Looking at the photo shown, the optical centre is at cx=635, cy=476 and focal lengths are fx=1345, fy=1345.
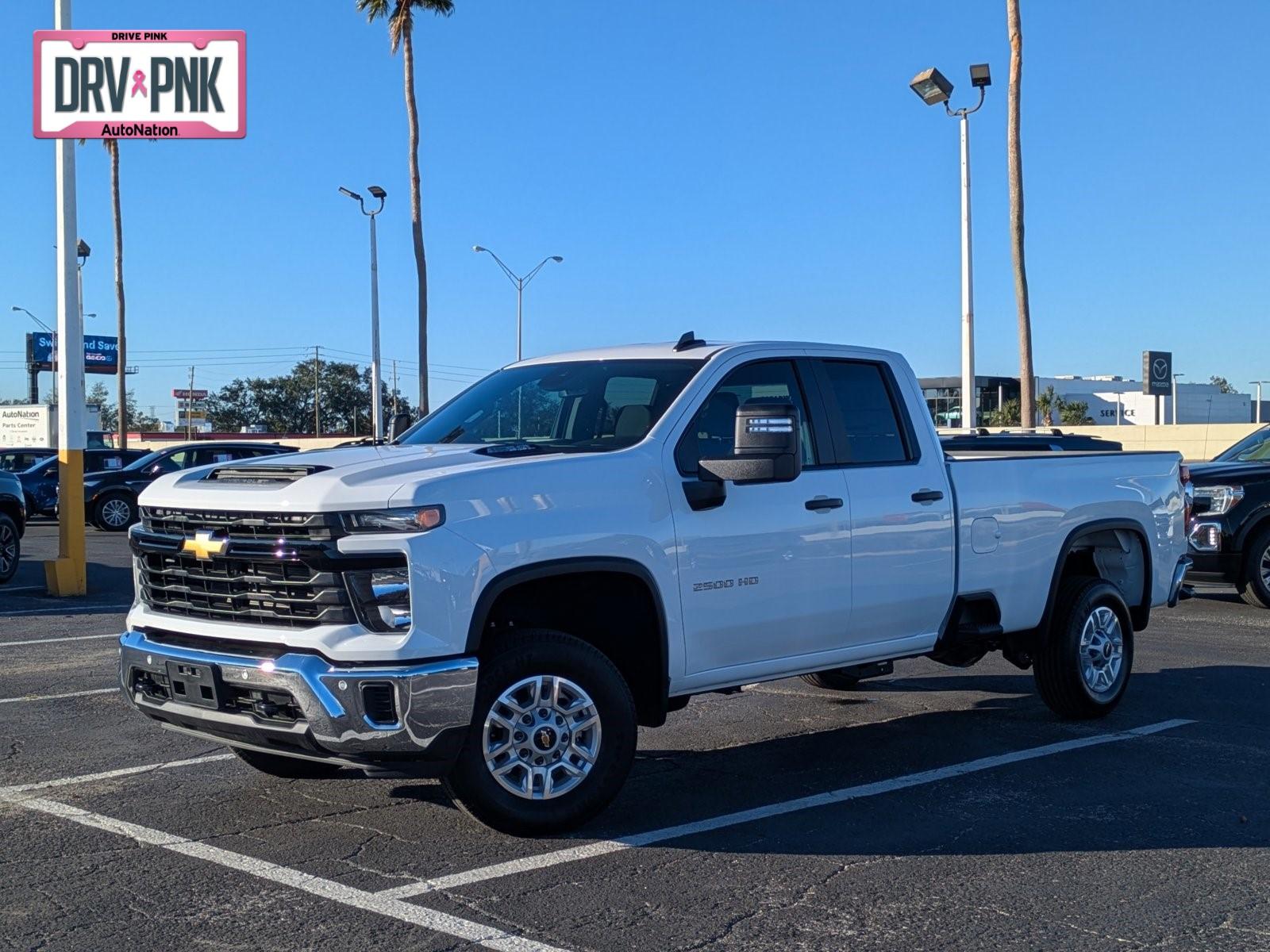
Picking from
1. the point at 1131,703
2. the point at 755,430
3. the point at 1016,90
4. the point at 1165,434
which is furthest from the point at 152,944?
the point at 1165,434

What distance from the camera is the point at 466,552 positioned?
5.02m

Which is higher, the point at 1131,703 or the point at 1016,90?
the point at 1016,90

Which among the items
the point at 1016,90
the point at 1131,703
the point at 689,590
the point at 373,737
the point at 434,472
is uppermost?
the point at 1016,90

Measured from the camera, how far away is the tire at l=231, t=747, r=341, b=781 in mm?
6105

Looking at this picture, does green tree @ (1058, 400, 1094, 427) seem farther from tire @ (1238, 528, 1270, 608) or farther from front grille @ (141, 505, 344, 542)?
front grille @ (141, 505, 344, 542)

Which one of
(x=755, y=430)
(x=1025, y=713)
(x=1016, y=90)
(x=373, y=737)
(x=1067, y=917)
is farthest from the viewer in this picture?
(x=1016, y=90)

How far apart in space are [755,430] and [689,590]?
0.73 meters

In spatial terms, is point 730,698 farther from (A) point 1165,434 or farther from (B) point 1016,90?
(A) point 1165,434

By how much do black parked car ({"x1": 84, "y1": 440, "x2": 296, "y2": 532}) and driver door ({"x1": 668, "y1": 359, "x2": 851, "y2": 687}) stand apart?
19843 mm

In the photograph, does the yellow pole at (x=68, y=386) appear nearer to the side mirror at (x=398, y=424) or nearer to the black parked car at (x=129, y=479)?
the side mirror at (x=398, y=424)

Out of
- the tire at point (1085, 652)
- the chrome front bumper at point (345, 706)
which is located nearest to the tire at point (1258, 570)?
the tire at point (1085, 652)

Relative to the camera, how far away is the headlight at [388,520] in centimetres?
495

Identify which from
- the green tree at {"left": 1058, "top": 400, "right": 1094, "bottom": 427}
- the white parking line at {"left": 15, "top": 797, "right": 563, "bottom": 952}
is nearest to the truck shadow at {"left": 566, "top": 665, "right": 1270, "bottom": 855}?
the white parking line at {"left": 15, "top": 797, "right": 563, "bottom": 952}

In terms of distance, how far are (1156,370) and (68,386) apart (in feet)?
101
